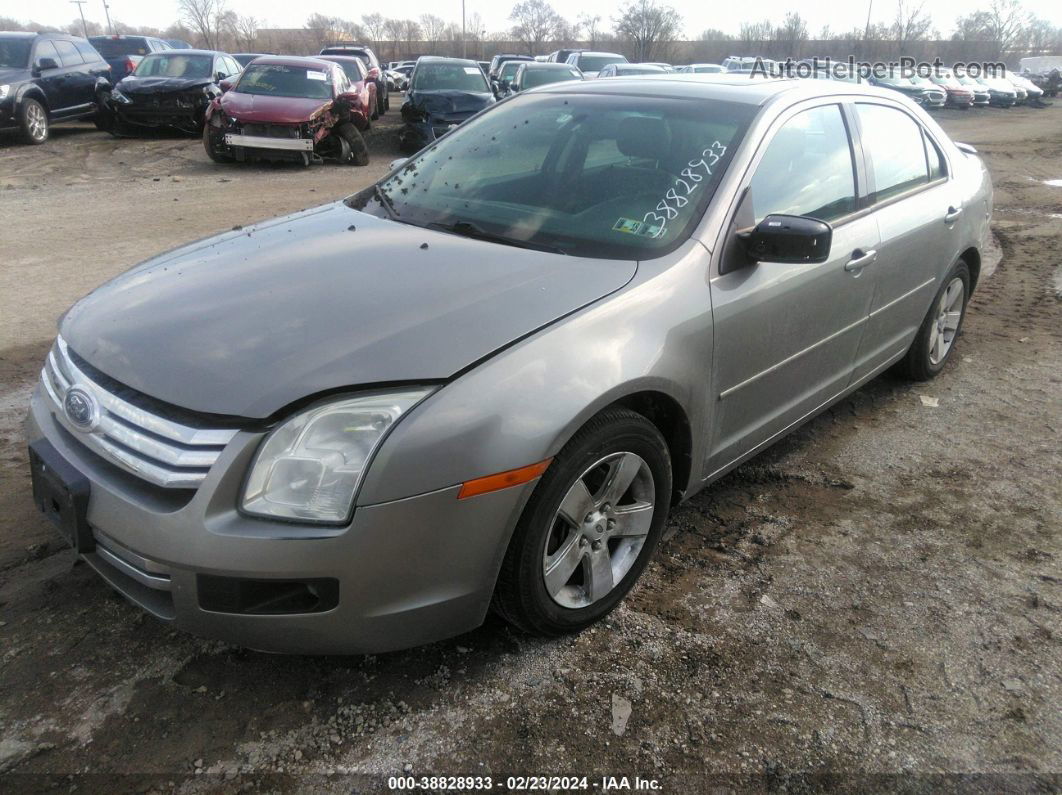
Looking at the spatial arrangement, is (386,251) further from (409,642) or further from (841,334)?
(841,334)

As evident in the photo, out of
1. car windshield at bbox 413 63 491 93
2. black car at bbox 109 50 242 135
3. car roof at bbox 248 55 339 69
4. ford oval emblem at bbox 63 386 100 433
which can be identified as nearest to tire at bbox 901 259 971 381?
ford oval emblem at bbox 63 386 100 433

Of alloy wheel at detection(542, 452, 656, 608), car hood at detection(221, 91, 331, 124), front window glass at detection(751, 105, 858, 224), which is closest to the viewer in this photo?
alloy wheel at detection(542, 452, 656, 608)

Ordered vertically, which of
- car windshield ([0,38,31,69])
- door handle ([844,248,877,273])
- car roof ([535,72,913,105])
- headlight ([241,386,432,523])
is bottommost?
headlight ([241,386,432,523])

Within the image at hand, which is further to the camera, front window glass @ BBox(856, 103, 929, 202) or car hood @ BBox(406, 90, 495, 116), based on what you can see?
car hood @ BBox(406, 90, 495, 116)

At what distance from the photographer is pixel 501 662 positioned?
2488 mm

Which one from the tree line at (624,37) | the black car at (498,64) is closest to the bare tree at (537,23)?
the tree line at (624,37)

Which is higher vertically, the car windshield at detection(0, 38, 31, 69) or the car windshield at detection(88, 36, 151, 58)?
the car windshield at detection(88, 36, 151, 58)

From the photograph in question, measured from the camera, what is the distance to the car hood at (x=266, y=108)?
11594 mm

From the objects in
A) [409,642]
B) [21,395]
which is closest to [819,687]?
[409,642]

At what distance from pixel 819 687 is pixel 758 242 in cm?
142

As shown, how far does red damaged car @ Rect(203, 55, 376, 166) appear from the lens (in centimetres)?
1170

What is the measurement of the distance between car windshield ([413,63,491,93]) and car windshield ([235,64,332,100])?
7.15ft

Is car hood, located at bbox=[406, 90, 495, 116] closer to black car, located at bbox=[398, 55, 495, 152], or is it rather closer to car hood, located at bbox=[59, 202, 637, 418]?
black car, located at bbox=[398, 55, 495, 152]

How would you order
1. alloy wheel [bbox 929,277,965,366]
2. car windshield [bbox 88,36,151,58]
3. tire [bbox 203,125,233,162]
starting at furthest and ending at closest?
car windshield [bbox 88,36,151,58], tire [bbox 203,125,233,162], alloy wheel [bbox 929,277,965,366]
